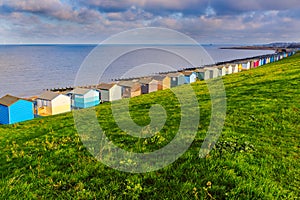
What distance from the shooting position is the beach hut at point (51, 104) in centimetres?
2661

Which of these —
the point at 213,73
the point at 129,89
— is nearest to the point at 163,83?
the point at 129,89

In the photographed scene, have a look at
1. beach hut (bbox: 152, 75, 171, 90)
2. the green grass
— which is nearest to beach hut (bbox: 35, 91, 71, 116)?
beach hut (bbox: 152, 75, 171, 90)

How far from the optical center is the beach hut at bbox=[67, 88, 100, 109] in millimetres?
28234

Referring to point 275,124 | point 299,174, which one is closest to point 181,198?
point 299,174

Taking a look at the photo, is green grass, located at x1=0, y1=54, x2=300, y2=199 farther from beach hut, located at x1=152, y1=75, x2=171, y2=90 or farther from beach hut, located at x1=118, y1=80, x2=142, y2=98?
beach hut, located at x1=152, y1=75, x2=171, y2=90

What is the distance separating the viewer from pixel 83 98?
28219mm

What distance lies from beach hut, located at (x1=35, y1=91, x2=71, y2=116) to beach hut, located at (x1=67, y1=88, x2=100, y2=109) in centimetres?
111

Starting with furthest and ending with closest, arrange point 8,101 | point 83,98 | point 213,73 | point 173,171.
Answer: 1. point 213,73
2. point 83,98
3. point 8,101
4. point 173,171

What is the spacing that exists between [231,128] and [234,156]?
2.12 meters

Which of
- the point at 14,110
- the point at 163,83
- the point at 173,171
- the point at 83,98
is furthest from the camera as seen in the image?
the point at 163,83

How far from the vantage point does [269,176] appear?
417 centimetres

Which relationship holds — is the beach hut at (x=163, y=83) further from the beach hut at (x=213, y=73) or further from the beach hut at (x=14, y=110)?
the beach hut at (x=14, y=110)

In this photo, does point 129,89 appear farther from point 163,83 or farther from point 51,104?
point 51,104

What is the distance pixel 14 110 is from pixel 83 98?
738 centimetres
